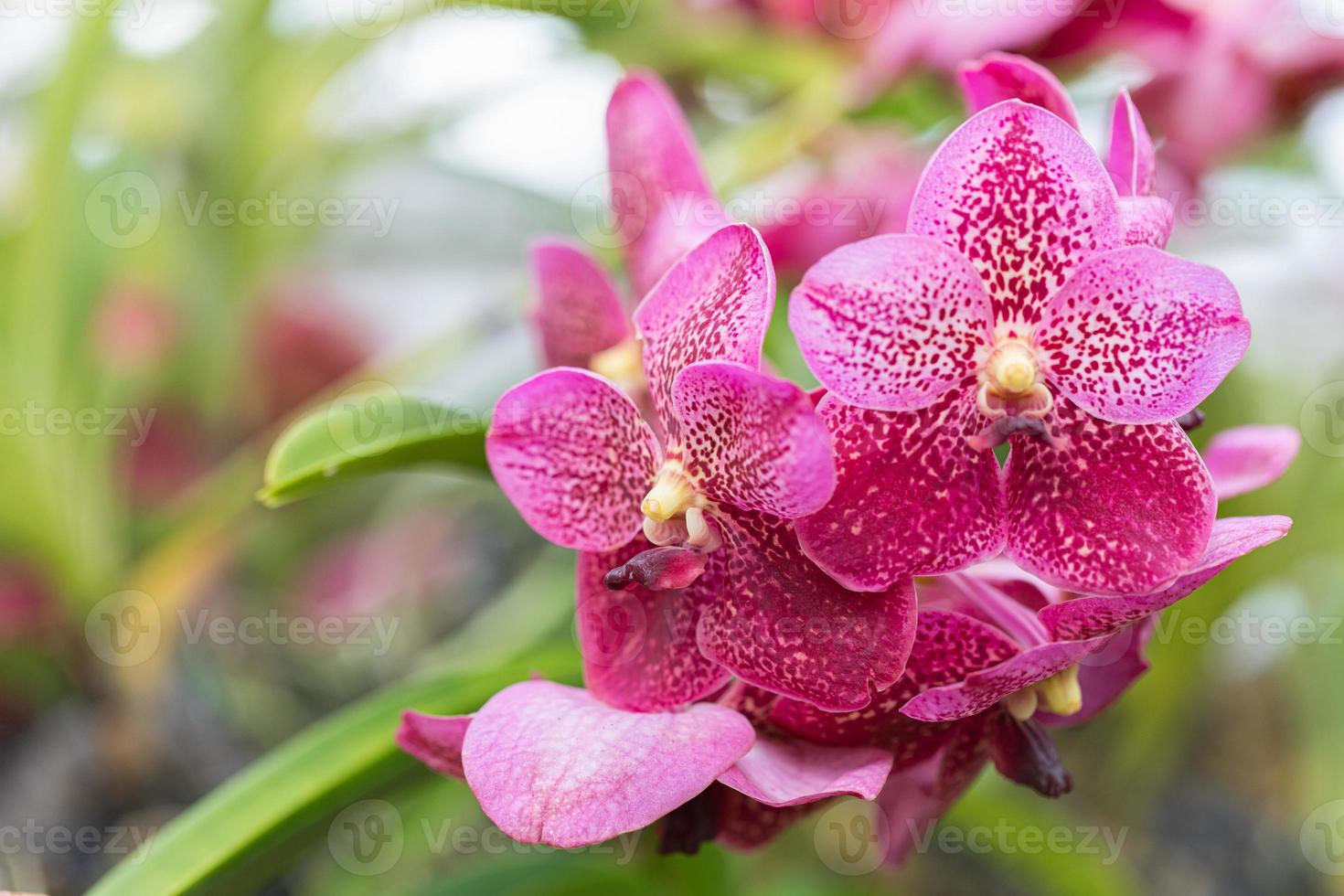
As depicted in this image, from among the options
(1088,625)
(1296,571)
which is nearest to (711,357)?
(1088,625)

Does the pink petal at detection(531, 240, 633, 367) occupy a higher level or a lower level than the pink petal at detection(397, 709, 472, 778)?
higher

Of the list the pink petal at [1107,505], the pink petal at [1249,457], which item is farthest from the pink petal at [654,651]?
the pink petal at [1249,457]

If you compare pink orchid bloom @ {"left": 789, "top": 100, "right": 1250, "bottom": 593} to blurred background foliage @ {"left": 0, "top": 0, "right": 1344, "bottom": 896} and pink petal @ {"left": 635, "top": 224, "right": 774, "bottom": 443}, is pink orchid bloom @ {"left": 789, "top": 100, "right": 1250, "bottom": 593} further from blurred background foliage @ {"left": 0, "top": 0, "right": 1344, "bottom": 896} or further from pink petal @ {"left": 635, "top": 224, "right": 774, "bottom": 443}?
blurred background foliage @ {"left": 0, "top": 0, "right": 1344, "bottom": 896}

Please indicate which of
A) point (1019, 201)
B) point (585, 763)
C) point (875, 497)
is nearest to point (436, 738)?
point (585, 763)

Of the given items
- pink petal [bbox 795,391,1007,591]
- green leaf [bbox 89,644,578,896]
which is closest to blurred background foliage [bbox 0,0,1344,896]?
green leaf [bbox 89,644,578,896]

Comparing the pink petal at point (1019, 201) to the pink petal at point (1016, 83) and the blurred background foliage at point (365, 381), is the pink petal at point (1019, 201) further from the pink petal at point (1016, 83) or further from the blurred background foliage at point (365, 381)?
the blurred background foliage at point (365, 381)

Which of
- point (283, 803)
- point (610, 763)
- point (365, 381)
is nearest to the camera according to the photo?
point (610, 763)

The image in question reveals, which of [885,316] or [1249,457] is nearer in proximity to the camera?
[885,316]

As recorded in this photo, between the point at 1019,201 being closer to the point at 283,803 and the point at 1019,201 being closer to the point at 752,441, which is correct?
the point at 752,441
